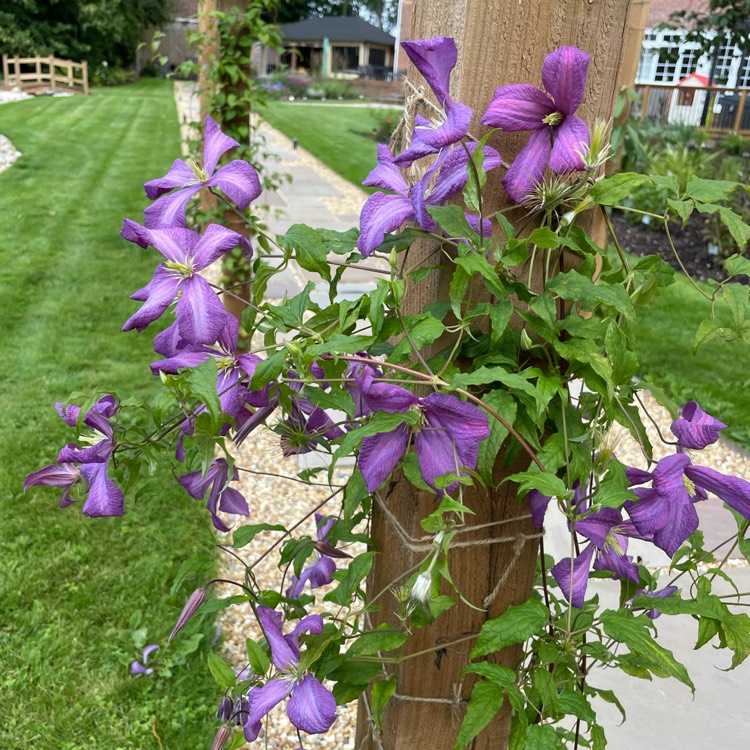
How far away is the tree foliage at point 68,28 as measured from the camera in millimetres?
19297

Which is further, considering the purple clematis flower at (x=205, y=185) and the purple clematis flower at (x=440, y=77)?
the purple clematis flower at (x=205, y=185)

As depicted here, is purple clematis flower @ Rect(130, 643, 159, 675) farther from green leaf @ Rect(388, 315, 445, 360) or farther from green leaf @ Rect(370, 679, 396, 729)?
green leaf @ Rect(388, 315, 445, 360)

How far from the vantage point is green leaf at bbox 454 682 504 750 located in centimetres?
83

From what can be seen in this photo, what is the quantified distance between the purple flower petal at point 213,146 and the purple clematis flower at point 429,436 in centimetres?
34

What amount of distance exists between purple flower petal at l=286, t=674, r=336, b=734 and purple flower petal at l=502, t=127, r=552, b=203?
0.60m

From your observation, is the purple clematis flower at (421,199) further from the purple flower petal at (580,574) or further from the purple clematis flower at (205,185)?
the purple flower petal at (580,574)

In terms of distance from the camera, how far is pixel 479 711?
2.75 feet

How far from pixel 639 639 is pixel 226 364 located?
538 millimetres

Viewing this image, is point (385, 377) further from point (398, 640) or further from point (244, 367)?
point (398, 640)

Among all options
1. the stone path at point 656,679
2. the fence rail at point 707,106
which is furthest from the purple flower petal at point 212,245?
the fence rail at point 707,106

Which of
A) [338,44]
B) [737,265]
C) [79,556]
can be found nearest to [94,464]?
[737,265]

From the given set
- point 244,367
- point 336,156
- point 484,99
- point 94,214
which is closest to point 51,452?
point 244,367

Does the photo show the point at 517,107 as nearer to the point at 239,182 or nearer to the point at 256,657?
the point at 239,182

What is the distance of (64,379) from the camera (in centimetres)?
349
